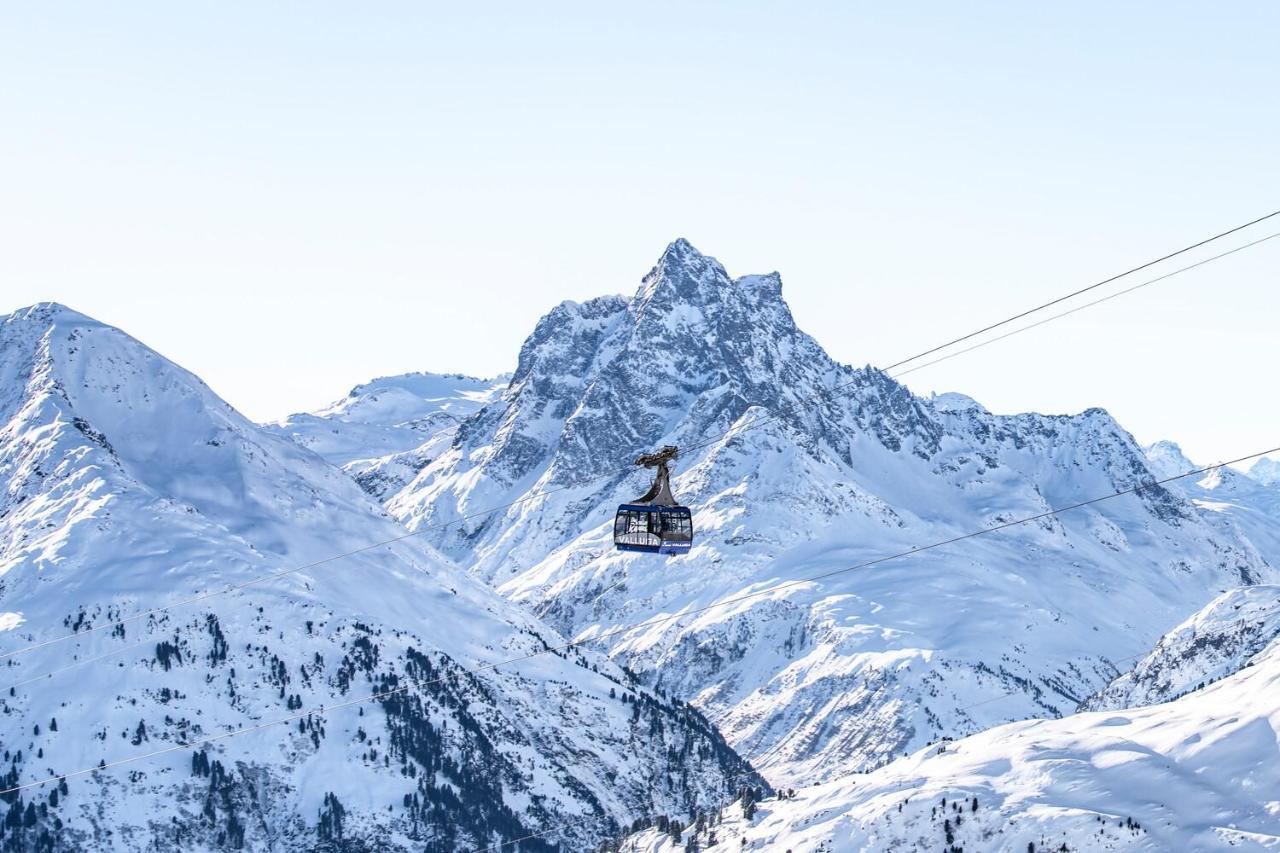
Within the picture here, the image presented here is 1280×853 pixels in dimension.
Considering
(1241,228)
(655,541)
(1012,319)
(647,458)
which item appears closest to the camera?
(1241,228)

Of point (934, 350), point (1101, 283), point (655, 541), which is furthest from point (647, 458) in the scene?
point (1101, 283)

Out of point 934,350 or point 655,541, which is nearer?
point 934,350

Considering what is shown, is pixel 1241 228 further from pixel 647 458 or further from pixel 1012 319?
pixel 647 458

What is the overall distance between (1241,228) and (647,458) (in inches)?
2195

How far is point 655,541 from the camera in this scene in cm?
16288

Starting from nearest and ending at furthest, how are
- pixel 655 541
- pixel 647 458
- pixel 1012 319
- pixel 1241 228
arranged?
pixel 1241 228, pixel 1012 319, pixel 647 458, pixel 655 541

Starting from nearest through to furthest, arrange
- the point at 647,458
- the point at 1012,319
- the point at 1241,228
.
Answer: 1. the point at 1241,228
2. the point at 1012,319
3. the point at 647,458

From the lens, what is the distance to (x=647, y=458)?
148 m

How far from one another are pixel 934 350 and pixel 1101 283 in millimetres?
16328

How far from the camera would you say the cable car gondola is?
163 metres

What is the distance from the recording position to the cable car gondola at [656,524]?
16288 centimetres

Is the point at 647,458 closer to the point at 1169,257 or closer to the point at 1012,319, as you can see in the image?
the point at 1012,319

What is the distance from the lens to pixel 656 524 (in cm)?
16338

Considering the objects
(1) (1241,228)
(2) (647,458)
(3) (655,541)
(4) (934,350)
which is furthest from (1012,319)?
(3) (655,541)
